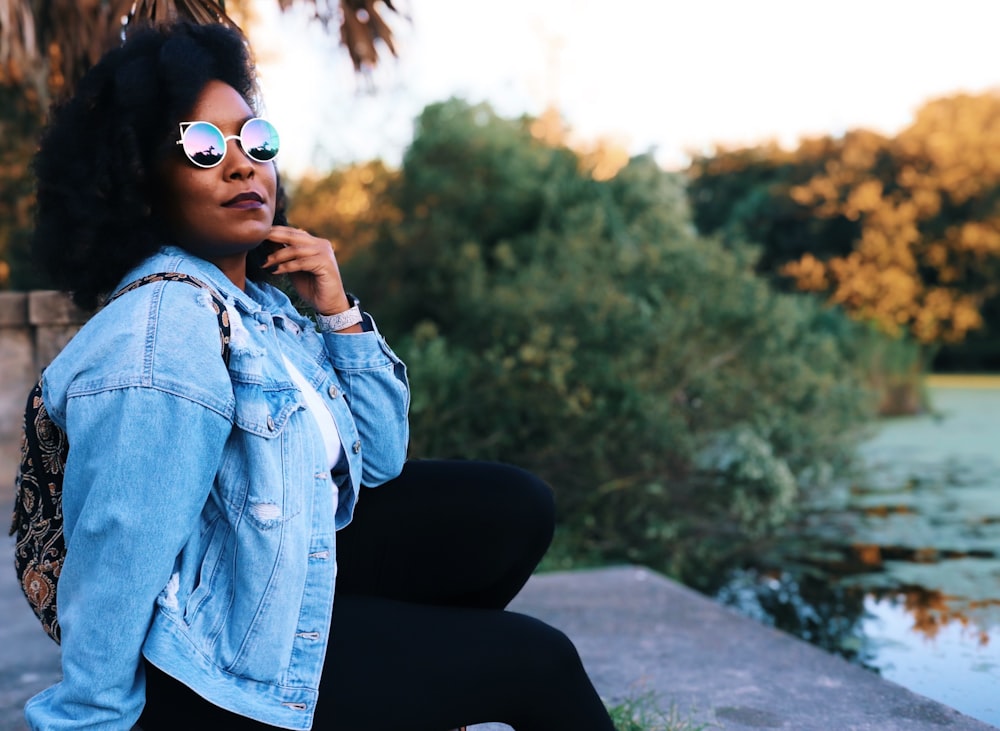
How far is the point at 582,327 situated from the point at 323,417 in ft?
11.5

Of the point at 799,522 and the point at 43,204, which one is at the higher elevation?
the point at 43,204

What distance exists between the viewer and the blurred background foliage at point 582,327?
189 inches

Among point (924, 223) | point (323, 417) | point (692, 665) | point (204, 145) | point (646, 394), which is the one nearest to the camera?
point (204, 145)

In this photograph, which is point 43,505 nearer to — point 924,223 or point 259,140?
point 259,140

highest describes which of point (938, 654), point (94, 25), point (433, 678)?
point (94, 25)

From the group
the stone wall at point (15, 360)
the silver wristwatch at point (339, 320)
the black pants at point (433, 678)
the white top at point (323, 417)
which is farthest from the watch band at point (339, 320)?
the stone wall at point (15, 360)

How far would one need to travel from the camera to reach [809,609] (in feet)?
13.1

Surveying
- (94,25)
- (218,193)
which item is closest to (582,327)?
(94,25)

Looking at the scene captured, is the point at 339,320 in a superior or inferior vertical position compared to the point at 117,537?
superior

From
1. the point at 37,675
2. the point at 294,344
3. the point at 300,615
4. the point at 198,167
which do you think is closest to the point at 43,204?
the point at 198,167

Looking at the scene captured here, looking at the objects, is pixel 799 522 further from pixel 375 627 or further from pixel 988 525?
pixel 375 627

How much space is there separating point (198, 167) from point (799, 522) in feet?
15.4

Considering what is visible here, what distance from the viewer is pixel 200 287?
54.4 inches

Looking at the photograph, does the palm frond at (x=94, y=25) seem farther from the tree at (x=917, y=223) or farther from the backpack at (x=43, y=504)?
the tree at (x=917, y=223)
